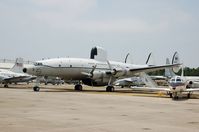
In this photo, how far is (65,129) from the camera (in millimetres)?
11156

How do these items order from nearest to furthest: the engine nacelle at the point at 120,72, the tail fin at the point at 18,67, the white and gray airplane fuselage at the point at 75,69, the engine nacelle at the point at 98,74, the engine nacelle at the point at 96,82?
the white and gray airplane fuselage at the point at 75,69, the engine nacelle at the point at 98,74, the engine nacelle at the point at 120,72, the engine nacelle at the point at 96,82, the tail fin at the point at 18,67

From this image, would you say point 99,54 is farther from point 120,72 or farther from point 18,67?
point 18,67

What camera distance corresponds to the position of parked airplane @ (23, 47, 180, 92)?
38.6 metres

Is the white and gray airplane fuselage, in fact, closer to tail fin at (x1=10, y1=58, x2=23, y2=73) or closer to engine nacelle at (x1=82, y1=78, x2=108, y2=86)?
engine nacelle at (x1=82, y1=78, x2=108, y2=86)

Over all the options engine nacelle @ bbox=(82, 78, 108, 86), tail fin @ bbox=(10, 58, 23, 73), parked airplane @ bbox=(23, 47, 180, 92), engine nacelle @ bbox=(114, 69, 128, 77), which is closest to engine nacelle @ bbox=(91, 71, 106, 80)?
parked airplane @ bbox=(23, 47, 180, 92)

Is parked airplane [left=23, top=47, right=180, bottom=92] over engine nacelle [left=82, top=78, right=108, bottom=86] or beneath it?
over

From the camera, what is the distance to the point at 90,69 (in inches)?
1677

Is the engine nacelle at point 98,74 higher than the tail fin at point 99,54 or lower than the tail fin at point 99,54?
lower

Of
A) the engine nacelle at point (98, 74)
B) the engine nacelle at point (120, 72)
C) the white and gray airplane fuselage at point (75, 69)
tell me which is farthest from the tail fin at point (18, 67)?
the engine nacelle at point (120, 72)

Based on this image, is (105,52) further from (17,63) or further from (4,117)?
(4,117)

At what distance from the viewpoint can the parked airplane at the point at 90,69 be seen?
38625 millimetres

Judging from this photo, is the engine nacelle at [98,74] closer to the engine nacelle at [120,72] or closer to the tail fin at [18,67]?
the engine nacelle at [120,72]

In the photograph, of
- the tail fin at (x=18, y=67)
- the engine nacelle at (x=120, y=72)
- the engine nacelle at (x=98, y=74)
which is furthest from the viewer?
Result: the tail fin at (x=18, y=67)

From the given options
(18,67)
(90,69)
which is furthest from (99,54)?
(18,67)
